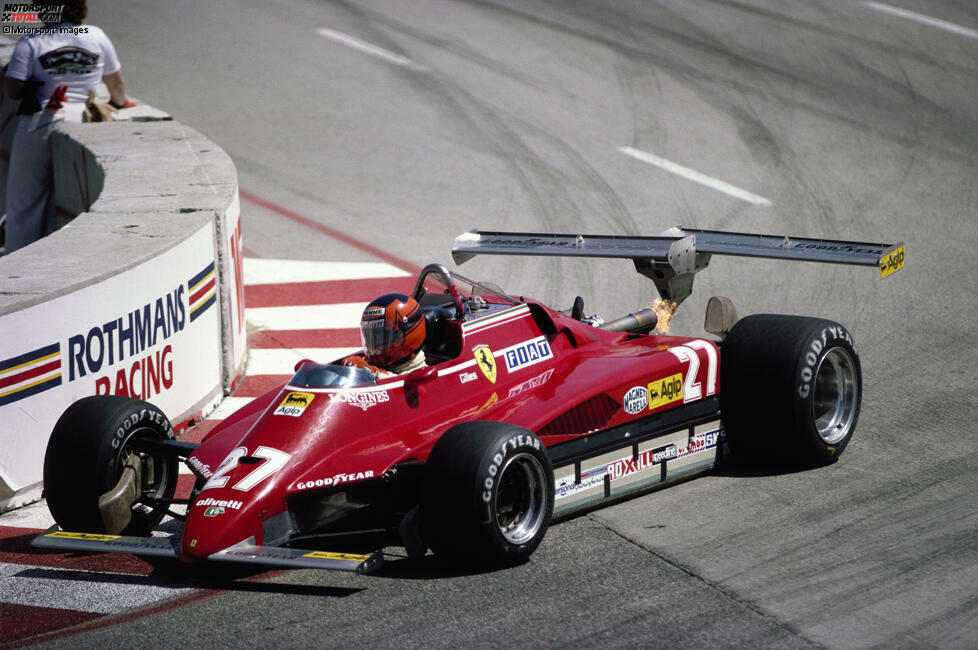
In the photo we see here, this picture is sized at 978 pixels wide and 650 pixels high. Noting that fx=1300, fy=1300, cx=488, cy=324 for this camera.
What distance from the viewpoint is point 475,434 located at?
6051 millimetres

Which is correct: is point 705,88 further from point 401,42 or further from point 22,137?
point 22,137

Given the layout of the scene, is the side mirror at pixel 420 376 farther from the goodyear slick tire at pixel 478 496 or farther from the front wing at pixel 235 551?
the front wing at pixel 235 551

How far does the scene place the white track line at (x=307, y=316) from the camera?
10602 millimetres

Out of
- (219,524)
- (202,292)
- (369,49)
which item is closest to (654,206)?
(202,292)

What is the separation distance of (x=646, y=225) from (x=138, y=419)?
7299 millimetres

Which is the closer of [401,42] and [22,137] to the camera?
[22,137]

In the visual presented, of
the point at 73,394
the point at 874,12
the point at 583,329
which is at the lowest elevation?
the point at 73,394

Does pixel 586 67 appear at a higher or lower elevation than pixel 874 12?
lower

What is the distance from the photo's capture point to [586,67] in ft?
59.2

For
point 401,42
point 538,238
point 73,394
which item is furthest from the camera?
point 401,42

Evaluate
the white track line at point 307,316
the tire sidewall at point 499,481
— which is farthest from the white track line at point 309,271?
the tire sidewall at point 499,481

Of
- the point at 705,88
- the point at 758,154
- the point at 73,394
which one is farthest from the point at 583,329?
the point at 705,88

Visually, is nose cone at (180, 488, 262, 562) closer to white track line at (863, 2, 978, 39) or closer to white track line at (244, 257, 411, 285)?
white track line at (244, 257, 411, 285)

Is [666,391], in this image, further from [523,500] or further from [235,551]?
[235,551]
